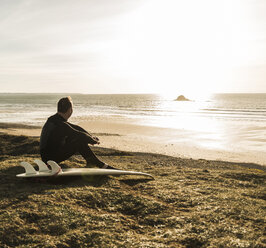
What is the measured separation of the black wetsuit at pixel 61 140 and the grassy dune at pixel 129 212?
56 centimetres

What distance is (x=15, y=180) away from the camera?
4.79 metres

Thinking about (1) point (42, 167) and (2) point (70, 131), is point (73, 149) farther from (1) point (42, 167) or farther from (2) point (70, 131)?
(1) point (42, 167)

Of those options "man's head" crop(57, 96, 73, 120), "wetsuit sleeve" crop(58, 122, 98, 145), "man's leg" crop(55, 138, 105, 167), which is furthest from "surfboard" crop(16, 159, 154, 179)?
"man's head" crop(57, 96, 73, 120)

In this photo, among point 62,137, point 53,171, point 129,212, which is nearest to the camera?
point 129,212

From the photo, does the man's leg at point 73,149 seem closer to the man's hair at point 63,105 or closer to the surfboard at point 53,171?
the surfboard at point 53,171

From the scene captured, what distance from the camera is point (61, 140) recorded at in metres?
4.93

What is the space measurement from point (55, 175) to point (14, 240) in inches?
64.7

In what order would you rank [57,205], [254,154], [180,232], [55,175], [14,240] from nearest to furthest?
[14,240] < [180,232] < [57,205] < [55,175] < [254,154]

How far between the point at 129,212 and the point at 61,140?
2020 millimetres

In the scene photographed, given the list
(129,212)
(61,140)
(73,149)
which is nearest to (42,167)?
(61,140)

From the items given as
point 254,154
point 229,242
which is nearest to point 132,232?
point 229,242

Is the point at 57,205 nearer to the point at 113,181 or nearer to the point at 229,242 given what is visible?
the point at 113,181

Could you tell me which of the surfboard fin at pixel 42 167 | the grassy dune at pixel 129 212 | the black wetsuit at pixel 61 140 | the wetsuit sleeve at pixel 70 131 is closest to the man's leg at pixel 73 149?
the black wetsuit at pixel 61 140

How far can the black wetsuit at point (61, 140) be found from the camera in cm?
478
